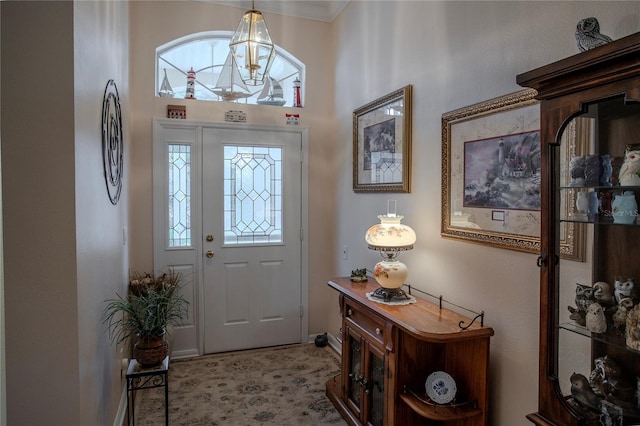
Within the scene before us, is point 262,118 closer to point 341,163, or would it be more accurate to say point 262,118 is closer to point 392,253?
point 341,163

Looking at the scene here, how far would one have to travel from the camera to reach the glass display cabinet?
3.63 ft

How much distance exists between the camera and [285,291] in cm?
406

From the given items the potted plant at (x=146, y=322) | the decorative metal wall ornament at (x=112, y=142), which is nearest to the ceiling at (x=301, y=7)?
the decorative metal wall ornament at (x=112, y=142)

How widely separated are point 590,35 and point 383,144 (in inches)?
72.3

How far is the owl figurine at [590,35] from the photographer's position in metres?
1.20

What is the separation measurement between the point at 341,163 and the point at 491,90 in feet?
6.52

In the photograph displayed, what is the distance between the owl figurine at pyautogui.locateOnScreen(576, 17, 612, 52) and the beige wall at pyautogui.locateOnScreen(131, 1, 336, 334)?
2.90 meters

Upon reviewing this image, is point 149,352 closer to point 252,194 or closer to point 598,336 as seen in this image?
point 252,194

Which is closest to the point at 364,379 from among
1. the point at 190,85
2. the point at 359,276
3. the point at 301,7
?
the point at 359,276

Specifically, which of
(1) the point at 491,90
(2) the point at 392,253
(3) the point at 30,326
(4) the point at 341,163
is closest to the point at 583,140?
(1) the point at 491,90

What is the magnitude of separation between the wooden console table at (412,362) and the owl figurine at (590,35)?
1.22 meters

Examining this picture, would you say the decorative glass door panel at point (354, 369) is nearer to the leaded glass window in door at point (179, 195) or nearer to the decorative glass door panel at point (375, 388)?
the decorative glass door panel at point (375, 388)

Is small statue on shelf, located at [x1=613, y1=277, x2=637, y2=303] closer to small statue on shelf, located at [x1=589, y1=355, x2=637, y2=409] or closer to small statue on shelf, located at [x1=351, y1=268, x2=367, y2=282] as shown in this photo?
small statue on shelf, located at [x1=589, y1=355, x2=637, y2=409]

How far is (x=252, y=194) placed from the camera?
3.92 meters
